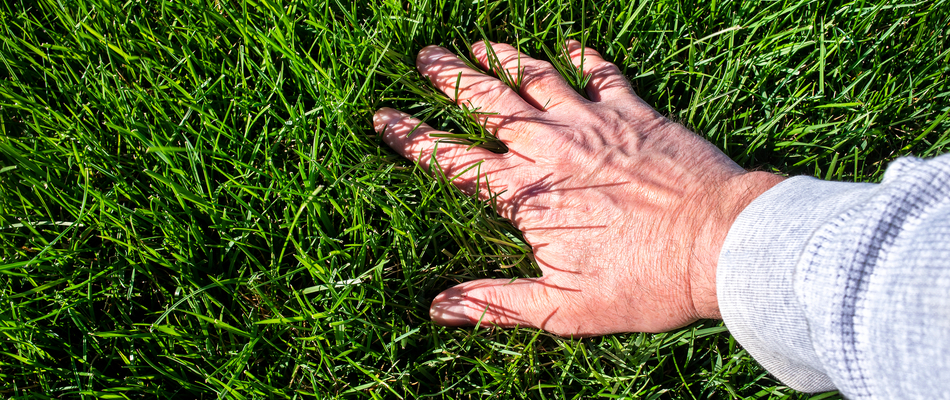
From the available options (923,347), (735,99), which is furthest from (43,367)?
(735,99)

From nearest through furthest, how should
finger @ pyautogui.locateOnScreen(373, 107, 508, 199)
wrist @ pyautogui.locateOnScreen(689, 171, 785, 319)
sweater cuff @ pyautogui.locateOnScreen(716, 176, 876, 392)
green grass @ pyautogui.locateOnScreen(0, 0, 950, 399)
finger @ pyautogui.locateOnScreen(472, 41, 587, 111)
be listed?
sweater cuff @ pyautogui.locateOnScreen(716, 176, 876, 392) → wrist @ pyautogui.locateOnScreen(689, 171, 785, 319) → green grass @ pyautogui.locateOnScreen(0, 0, 950, 399) → finger @ pyautogui.locateOnScreen(373, 107, 508, 199) → finger @ pyautogui.locateOnScreen(472, 41, 587, 111)

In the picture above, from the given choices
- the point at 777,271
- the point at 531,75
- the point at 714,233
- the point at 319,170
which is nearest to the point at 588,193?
the point at 714,233

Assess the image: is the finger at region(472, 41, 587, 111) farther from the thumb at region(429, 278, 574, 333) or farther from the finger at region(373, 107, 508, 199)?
the thumb at region(429, 278, 574, 333)

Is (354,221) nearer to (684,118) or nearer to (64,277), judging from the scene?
(64,277)

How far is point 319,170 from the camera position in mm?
1567

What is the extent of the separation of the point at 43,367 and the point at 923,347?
210 cm

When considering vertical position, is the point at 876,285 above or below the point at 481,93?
above

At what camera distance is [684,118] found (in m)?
1.82

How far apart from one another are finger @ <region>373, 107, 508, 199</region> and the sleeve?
2.88 ft

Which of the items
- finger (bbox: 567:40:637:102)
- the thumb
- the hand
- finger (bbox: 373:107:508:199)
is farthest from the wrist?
finger (bbox: 373:107:508:199)

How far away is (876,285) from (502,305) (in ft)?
3.17

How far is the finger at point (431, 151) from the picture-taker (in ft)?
5.53

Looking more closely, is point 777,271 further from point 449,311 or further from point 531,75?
point 531,75

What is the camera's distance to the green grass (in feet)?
5.05
